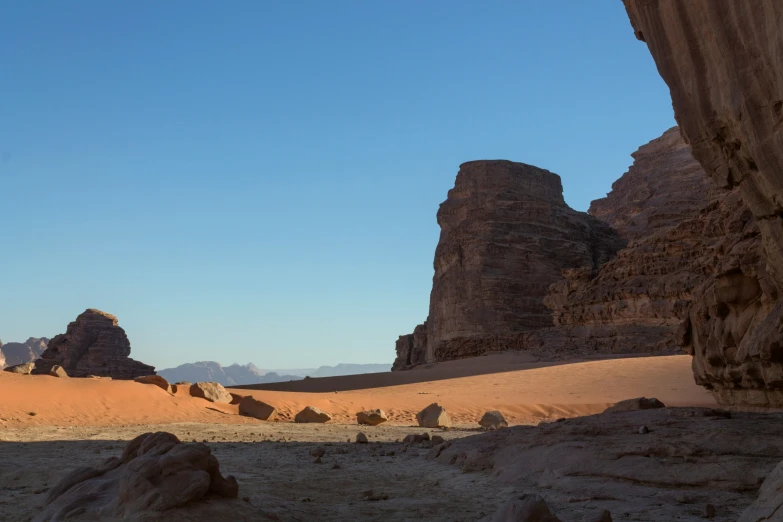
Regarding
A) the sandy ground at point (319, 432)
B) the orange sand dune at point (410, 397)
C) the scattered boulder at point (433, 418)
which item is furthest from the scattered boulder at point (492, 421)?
the orange sand dune at point (410, 397)

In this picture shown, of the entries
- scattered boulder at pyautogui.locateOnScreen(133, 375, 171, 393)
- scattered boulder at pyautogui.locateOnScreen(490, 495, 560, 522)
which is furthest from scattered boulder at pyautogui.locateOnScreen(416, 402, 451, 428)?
scattered boulder at pyautogui.locateOnScreen(490, 495, 560, 522)

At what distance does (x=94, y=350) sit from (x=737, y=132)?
54.5 meters

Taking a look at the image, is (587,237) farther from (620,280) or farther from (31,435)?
(31,435)

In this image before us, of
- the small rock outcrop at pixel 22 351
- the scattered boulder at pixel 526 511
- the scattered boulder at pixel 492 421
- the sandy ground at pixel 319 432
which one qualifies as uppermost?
the small rock outcrop at pixel 22 351

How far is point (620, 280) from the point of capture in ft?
130

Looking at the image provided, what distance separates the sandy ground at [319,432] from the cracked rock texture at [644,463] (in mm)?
418

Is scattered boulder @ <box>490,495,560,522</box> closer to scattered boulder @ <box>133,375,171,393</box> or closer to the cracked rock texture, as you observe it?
the cracked rock texture

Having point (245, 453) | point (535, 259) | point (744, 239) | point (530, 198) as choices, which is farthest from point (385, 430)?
point (530, 198)

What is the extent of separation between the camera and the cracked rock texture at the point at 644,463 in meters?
5.08

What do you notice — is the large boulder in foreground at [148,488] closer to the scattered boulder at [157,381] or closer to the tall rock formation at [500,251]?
the scattered boulder at [157,381]

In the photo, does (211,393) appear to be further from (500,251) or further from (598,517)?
(500,251)

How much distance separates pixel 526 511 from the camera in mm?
3820

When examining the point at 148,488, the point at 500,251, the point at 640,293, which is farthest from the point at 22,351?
the point at 148,488

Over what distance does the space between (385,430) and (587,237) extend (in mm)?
46839
